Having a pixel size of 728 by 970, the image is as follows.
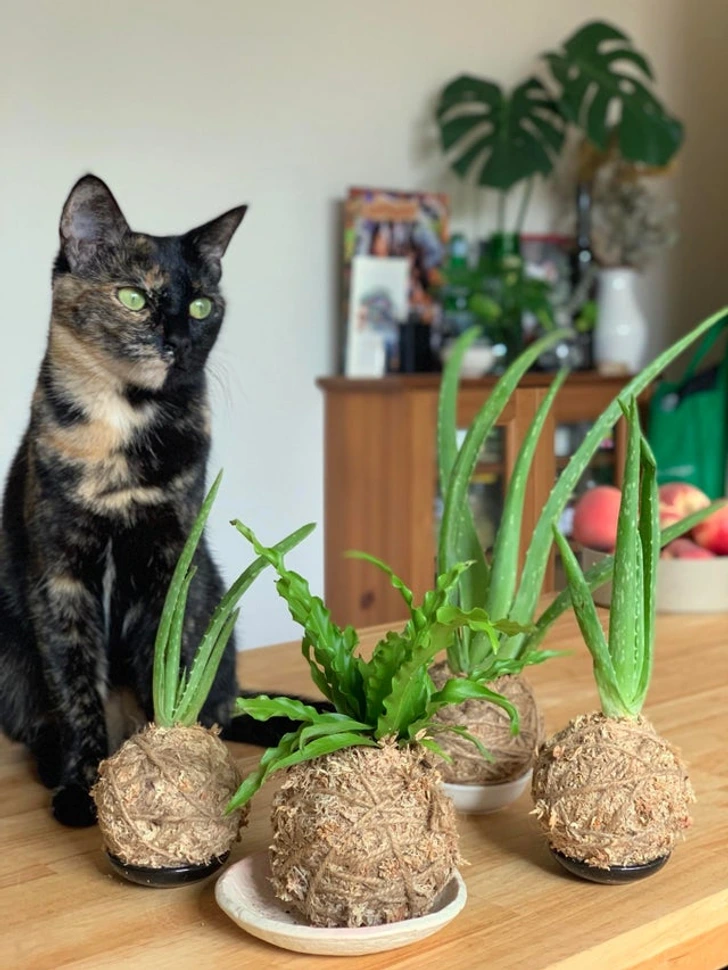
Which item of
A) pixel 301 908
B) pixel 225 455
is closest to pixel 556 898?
pixel 301 908

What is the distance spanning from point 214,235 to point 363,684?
1.32ft

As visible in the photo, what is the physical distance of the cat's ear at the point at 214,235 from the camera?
90 cm

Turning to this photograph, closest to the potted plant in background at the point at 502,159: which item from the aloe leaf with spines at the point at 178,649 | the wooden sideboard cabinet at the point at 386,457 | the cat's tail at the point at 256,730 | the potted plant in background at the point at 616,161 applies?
the potted plant in background at the point at 616,161

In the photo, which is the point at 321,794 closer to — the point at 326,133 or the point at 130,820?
the point at 130,820

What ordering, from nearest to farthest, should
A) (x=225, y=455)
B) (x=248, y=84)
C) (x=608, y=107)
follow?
(x=225, y=455)
(x=248, y=84)
(x=608, y=107)

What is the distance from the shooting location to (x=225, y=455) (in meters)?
2.45

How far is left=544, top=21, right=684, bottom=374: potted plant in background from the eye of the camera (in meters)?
3.18

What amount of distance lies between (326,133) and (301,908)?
8.37 ft

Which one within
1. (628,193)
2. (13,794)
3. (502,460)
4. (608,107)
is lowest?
(13,794)

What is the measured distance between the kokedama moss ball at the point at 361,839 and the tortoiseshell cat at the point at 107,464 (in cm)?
25

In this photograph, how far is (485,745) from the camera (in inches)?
32.5

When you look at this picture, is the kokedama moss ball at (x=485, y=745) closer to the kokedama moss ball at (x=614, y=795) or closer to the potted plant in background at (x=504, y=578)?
the potted plant in background at (x=504, y=578)

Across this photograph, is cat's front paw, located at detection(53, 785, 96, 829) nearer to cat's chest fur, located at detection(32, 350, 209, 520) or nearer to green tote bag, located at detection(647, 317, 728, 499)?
cat's chest fur, located at detection(32, 350, 209, 520)

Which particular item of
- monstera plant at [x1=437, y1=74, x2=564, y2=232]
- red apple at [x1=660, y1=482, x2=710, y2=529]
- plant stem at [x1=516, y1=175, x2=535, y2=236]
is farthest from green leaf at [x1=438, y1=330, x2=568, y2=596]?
plant stem at [x1=516, y1=175, x2=535, y2=236]
